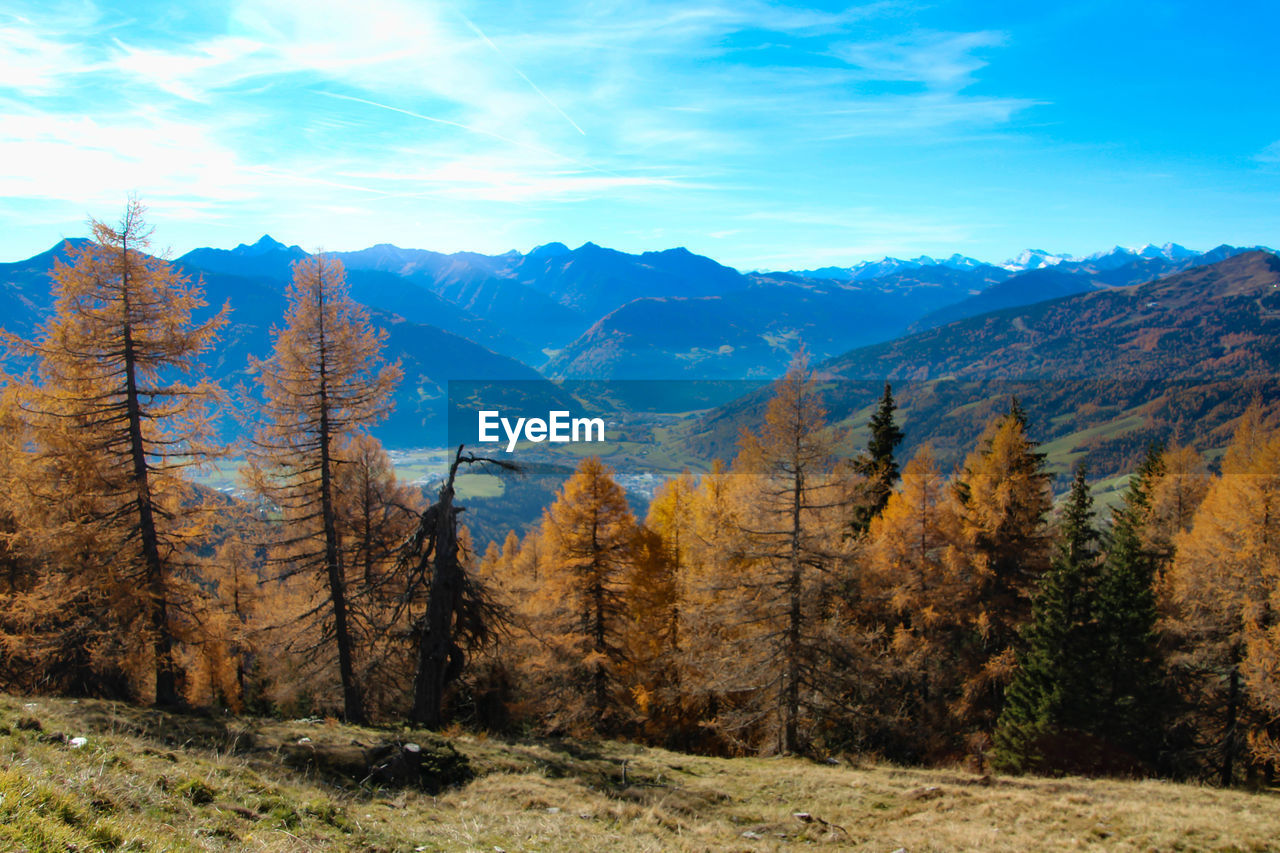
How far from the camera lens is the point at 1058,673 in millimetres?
23578

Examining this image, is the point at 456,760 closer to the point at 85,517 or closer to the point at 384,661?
the point at 384,661

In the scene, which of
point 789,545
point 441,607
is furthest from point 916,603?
point 441,607

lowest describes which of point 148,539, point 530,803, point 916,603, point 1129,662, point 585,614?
point 1129,662

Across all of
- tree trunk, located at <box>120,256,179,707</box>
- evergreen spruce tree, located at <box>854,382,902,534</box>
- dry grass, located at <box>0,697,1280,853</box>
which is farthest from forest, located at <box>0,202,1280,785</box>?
dry grass, located at <box>0,697,1280,853</box>

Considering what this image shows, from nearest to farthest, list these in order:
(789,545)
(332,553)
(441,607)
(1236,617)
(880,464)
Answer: (441,607) < (332,553) < (789,545) < (1236,617) < (880,464)

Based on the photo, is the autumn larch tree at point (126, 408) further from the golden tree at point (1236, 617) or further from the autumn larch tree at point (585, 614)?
the golden tree at point (1236, 617)

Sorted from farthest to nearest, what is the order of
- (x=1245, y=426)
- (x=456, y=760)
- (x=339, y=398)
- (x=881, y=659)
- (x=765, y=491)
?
1. (x=1245, y=426)
2. (x=881, y=659)
3. (x=765, y=491)
4. (x=339, y=398)
5. (x=456, y=760)

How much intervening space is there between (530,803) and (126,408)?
52.0 ft

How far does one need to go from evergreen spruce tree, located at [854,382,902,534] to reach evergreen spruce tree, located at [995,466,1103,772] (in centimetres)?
934

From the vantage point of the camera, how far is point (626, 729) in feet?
90.5

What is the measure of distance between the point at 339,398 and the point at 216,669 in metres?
18.6

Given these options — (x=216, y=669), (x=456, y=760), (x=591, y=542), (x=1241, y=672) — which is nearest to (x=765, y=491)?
(x=591, y=542)

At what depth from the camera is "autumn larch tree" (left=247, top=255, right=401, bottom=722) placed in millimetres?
19438

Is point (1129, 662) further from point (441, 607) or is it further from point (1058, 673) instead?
point (441, 607)
